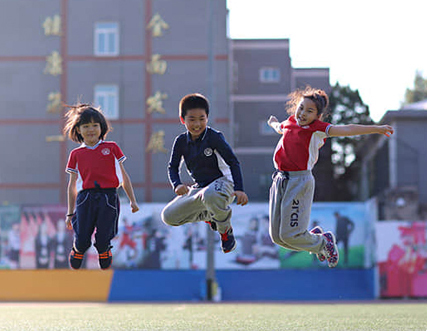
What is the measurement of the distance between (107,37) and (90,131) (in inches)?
903

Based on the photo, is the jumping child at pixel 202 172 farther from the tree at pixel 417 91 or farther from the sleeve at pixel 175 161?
the tree at pixel 417 91

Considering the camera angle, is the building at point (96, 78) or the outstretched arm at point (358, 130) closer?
the outstretched arm at point (358, 130)

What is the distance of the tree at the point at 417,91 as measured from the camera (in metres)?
59.4

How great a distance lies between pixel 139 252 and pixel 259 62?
18.6 meters

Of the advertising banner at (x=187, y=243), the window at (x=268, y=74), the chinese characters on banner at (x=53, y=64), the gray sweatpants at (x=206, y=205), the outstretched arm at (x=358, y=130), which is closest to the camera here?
the outstretched arm at (x=358, y=130)

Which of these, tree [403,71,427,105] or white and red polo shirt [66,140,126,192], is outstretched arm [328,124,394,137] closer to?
white and red polo shirt [66,140,126,192]

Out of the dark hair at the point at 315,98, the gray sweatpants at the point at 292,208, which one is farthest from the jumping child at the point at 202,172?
the dark hair at the point at 315,98

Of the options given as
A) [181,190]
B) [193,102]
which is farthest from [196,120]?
[181,190]

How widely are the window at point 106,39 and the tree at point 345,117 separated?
17151mm

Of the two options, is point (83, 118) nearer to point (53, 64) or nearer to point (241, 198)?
point (241, 198)

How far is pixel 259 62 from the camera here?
43.7m

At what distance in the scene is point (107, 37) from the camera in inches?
1254

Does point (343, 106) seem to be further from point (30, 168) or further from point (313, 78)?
point (30, 168)

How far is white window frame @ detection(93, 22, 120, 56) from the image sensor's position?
105 ft
